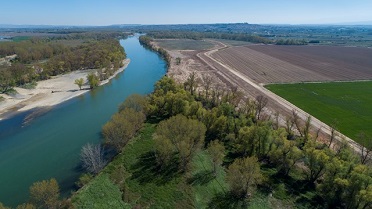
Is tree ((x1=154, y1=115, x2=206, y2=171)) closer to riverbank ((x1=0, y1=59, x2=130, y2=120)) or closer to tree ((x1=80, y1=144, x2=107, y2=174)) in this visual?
tree ((x1=80, y1=144, x2=107, y2=174))

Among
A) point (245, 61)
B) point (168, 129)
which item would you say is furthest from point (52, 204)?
point (245, 61)

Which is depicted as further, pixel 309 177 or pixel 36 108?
pixel 36 108

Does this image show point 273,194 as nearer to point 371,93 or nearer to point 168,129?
point 168,129

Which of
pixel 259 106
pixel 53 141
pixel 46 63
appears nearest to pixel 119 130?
pixel 53 141

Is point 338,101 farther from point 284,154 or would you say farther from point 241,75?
point 284,154

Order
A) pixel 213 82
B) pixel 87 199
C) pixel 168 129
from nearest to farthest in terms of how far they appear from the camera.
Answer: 1. pixel 87 199
2. pixel 168 129
3. pixel 213 82

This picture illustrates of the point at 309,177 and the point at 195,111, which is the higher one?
the point at 195,111

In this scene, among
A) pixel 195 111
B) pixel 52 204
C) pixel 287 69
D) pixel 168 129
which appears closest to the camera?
pixel 52 204
